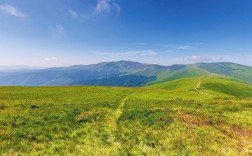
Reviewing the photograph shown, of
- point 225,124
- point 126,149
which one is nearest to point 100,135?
point 126,149

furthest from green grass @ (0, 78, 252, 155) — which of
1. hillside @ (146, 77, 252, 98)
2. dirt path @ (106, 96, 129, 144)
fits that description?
hillside @ (146, 77, 252, 98)

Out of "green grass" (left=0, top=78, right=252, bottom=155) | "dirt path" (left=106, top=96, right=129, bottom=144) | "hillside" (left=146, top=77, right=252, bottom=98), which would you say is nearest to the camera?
"green grass" (left=0, top=78, right=252, bottom=155)

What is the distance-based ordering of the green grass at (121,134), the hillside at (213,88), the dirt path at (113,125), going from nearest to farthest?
the green grass at (121,134) < the dirt path at (113,125) < the hillside at (213,88)

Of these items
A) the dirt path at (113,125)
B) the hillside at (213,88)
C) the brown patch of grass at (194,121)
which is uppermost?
the dirt path at (113,125)

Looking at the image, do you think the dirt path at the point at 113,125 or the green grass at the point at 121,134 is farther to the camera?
the dirt path at the point at 113,125

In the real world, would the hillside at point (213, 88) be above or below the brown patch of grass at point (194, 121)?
below

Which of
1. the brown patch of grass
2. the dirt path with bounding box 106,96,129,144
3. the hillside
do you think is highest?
the dirt path with bounding box 106,96,129,144

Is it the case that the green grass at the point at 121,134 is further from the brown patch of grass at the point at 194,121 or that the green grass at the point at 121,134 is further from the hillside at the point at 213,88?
the hillside at the point at 213,88

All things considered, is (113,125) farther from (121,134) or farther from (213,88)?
(213,88)

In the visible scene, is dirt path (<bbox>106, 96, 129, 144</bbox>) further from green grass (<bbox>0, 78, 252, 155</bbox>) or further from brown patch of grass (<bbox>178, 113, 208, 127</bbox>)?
brown patch of grass (<bbox>178, 113, 208, 127</bbox>)

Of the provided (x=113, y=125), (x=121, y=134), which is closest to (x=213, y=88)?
(x=113, y=125)

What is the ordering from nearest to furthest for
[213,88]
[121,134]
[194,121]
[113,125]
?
[121,134]
[113,125]
[194,121]
[213,88]

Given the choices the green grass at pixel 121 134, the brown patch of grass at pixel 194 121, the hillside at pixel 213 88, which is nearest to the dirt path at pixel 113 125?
the green grass at pixel 121 134

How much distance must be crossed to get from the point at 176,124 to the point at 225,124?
24.2 feet
